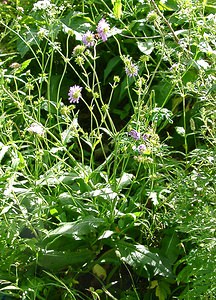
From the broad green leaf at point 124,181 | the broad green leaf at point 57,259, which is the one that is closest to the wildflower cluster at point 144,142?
the broad green leaf at point 124,181

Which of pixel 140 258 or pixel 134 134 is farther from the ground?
pixel 134 134

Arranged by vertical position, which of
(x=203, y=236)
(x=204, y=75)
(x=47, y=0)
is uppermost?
(x=47, y=0)

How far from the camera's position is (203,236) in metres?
2.00

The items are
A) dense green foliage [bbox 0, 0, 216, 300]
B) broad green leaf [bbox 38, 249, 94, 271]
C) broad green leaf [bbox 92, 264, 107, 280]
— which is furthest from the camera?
broad green leaf [bbox 92, 264, 107, 280]

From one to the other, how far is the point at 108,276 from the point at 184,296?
1.47 ft

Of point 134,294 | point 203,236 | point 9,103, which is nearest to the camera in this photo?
point 203,236

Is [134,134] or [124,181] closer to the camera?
[134,134]

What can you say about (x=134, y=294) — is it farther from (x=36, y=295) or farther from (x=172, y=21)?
(x=172, y=21)

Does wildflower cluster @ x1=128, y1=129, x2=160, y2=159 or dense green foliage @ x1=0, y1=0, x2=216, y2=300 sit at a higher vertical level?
wildflower cluster @ x1=128, y1=129, x2=160, y2=159

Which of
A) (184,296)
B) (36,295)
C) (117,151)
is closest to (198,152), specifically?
(117,151)

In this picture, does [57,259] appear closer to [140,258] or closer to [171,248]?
[140,258]

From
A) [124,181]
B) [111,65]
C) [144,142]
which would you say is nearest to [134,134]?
[144,142]

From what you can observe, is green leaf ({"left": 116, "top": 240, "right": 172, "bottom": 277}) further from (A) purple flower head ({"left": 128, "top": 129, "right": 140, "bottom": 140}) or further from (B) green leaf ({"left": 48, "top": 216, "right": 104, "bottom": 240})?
(A) purple flower head ({"left": 128, "top": 129, "right": 140, "bottom": 140})

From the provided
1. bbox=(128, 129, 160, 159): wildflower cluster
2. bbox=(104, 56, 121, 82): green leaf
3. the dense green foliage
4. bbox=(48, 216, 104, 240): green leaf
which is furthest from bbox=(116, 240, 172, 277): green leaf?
bbox=(104, 56, 121, 82): green leaf
